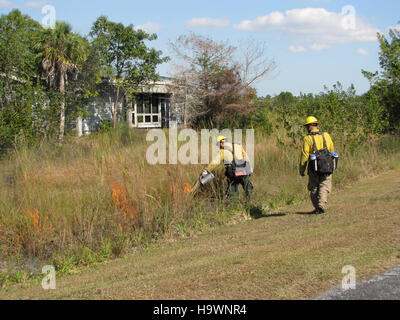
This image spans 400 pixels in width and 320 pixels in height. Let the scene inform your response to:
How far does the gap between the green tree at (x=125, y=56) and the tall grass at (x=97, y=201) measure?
12582 millimetres

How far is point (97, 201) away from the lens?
821cm

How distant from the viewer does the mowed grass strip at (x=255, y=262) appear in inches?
193

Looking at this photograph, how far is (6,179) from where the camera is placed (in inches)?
340

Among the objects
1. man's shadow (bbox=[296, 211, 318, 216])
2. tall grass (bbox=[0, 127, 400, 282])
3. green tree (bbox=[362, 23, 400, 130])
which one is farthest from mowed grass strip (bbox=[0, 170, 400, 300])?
green tree (bbox=[362, 23, 400, 130])

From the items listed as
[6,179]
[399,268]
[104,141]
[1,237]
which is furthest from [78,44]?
[399,268]

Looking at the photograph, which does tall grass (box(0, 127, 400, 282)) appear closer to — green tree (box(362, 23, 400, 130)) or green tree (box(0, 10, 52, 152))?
green tree (box(0, 10, 52, 152))

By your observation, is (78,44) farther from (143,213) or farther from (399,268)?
(399,268)

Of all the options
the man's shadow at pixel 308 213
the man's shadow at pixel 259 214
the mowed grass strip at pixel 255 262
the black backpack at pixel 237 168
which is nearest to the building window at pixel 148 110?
the black backpack at pixel 237 168

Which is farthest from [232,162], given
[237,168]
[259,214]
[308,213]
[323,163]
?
[323,163]

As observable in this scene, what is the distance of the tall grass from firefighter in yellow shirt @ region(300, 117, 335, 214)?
5.28ft

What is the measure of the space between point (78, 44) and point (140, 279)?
16.3 metres

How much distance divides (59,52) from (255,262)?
53.9 feet
